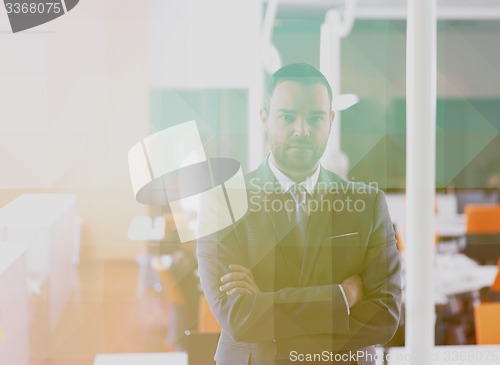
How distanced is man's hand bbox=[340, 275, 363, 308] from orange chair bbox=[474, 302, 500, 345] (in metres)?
0.89

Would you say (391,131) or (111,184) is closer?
(111,184)

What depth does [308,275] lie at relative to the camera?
5.72 feet

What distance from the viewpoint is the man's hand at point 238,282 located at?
5.47 ft

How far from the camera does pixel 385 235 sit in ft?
5.78

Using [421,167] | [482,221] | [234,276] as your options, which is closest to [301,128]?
[421,167]

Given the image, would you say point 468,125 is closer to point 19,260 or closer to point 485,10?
point 485,10

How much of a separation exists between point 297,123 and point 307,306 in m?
0.56

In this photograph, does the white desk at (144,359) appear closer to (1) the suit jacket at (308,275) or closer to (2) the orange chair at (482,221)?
(1) the suit jacket at (308,275)

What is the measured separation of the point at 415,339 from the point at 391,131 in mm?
860

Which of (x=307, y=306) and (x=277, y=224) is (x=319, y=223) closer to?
(x=277, y=224)

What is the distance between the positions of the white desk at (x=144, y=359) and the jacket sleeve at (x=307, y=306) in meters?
0.26

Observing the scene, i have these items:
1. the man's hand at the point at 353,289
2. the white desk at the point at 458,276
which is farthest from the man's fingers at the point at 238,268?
the white desk at the point at 458,276

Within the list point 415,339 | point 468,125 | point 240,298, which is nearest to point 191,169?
point 240,298

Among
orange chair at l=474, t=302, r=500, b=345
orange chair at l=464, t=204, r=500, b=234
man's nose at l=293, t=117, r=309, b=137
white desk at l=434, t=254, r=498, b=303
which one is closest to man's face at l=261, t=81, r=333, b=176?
man's nose at l=293, t=117, r=309, b=137
